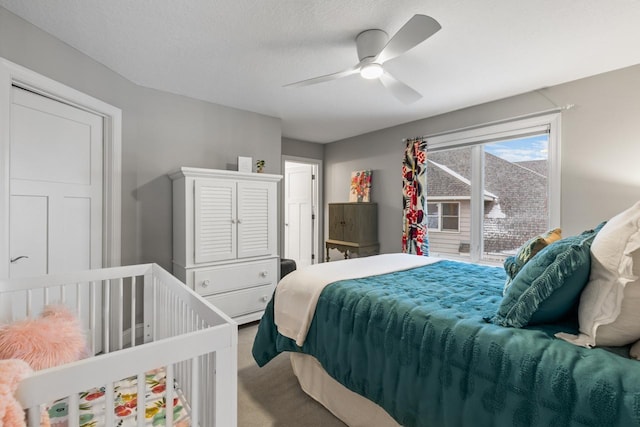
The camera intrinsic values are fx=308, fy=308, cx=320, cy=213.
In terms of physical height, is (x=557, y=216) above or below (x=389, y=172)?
below

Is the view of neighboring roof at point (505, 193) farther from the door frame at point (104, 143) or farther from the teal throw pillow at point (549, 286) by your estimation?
the door frame at point (104, 143)

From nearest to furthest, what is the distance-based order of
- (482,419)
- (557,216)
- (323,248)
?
(482,419) < (557,216) < (323,248)

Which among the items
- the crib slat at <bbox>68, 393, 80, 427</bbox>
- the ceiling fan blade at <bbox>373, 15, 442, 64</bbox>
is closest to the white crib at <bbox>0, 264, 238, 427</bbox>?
the crib slat at <bbox>68, 393, 80, 427</bbox>

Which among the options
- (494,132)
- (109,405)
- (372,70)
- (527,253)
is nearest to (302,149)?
(494,132)

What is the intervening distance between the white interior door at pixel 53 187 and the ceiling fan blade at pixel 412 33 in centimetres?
230

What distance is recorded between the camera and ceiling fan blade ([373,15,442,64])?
5.02ft

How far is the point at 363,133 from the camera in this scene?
4.67 meters

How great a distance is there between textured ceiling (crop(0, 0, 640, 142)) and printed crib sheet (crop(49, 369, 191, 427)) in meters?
1.98

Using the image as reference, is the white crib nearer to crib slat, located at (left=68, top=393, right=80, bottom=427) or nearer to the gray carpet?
crib slat, located at (left=68, top=393, right=80, bottom=427)

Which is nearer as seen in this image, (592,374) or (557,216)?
(592,374)

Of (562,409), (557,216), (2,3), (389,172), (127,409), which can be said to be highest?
(2,3)

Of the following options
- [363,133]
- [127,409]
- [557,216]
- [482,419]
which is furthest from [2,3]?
[557,216]

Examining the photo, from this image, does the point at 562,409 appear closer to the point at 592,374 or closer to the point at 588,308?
the point at 592,374

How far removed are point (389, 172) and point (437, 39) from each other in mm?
2345
